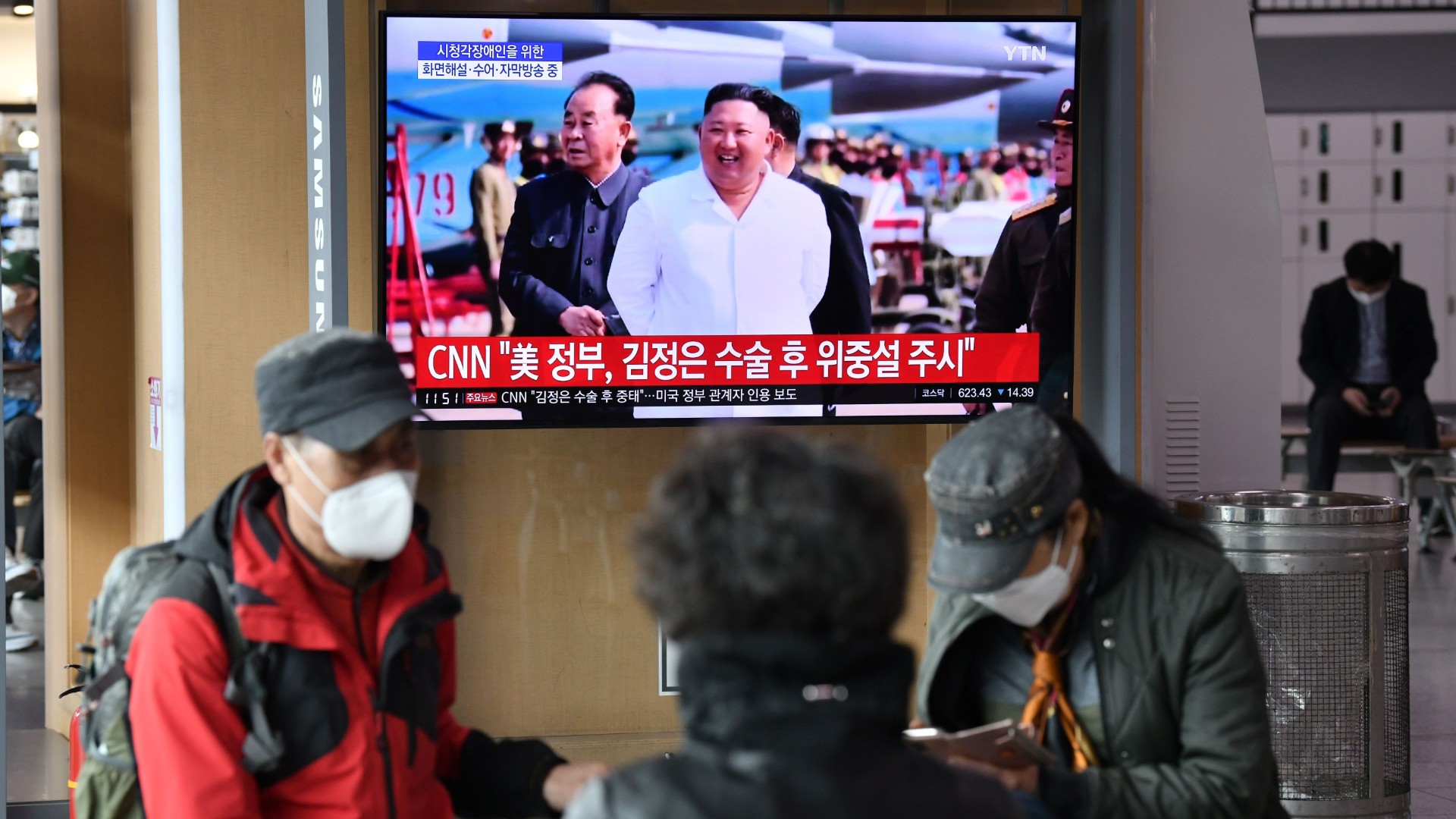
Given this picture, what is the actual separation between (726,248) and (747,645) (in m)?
2.86

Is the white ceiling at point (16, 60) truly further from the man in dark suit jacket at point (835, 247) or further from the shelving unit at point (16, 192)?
the man in dark suit jacket at point (835, 247)

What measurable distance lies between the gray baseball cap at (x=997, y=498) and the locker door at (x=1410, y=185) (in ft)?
43.3

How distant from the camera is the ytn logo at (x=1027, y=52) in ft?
12.8

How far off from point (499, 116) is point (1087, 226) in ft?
5.25

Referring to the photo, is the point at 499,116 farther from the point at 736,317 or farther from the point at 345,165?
the point at 736,317

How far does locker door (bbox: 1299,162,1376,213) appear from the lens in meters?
13.7

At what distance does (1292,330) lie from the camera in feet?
45.9

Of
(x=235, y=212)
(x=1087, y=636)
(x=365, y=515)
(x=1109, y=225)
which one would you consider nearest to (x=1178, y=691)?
(x=1087, y=636)

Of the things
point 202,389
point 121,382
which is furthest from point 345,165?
point 121,382

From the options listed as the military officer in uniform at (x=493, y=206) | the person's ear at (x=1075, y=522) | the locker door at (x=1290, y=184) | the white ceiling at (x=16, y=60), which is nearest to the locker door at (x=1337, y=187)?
the locker door at (x=1290, y=184)

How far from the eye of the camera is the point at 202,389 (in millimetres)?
3902

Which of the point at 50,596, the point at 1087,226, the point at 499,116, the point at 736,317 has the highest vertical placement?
the point at 499,116

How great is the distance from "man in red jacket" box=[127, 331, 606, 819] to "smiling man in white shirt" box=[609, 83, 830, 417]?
6.48 feet

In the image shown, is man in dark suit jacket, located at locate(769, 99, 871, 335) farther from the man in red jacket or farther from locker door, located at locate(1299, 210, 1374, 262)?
locker door, located at locate(1299, 210, 1374, 262)
